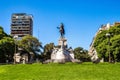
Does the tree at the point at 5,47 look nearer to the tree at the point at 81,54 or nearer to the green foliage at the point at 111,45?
the green foliage at the point at 111,45

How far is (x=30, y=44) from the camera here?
397 feet

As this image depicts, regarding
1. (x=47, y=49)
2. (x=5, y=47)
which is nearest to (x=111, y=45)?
(x=5, y=47)

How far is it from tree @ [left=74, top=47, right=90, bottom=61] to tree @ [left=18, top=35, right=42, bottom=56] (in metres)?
19.7

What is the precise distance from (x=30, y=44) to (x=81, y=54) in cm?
2637

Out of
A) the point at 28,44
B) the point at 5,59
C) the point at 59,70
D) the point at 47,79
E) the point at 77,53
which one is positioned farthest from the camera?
the point at 77,53

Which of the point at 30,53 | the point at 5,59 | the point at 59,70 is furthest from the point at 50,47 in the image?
the point at 59,70

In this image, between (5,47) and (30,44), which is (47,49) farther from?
(5,47)

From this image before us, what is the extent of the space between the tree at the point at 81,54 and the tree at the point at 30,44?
1966 centimetres

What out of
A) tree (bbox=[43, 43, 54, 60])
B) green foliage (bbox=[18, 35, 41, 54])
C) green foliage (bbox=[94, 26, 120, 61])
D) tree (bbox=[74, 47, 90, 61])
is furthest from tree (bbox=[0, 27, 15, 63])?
tree (bbox=[74, 47, 90, 61])

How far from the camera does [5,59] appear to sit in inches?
3607

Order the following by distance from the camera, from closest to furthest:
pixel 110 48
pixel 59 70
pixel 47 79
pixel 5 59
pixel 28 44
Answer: pixel 47 79 → pixel 59 70 → pixel 110 48 → pixel 5 59 → pixel 28 44

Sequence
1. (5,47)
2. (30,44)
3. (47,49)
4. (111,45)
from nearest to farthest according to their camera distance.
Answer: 1. (111,45)
2. (5,47)
3. (30,44)
4. (47,49)

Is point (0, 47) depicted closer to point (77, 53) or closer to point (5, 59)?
point (5, 59)

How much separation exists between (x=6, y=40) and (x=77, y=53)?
55978 millimetres
